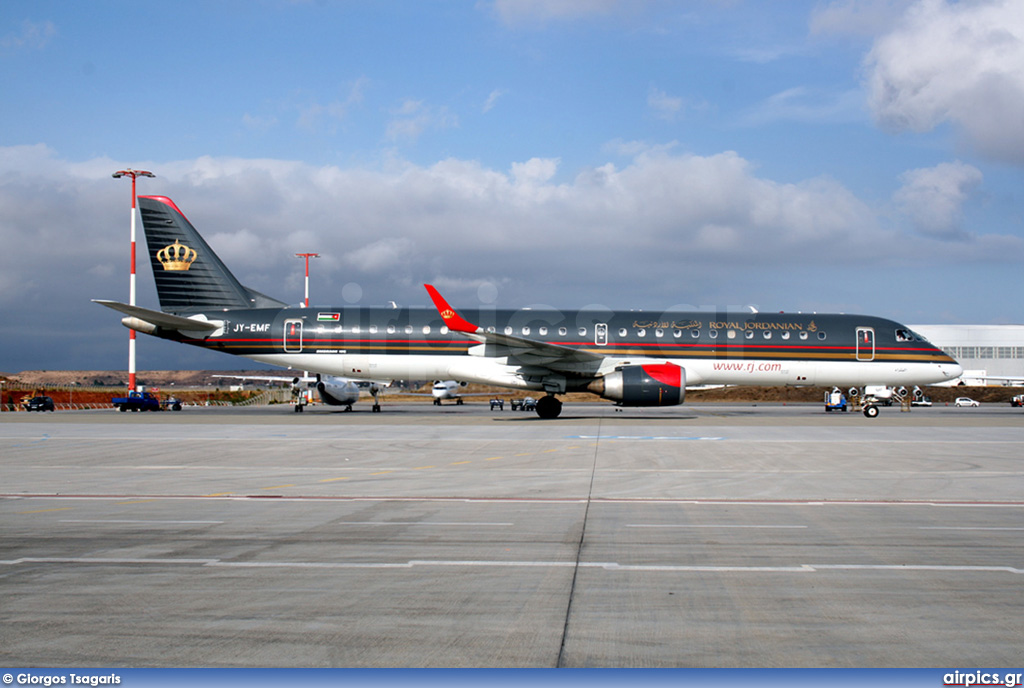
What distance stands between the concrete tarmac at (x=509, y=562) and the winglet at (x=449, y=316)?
1308 cm

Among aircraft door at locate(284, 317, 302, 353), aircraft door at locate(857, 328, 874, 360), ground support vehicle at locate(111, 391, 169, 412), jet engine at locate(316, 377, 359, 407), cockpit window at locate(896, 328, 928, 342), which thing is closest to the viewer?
aircraft door at locate(857, 328, 874, 360)

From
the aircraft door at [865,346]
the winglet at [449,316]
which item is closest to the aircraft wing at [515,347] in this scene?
the winglet at [449,316]

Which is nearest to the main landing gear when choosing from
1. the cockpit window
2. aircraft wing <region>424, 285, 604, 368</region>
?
aircraft wing <region>424, 285, 604, 368</region>

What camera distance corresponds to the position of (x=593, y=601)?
19.3 ft

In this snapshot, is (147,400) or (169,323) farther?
(147,400)

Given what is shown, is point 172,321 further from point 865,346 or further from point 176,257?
point 865,346

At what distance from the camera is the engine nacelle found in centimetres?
2827

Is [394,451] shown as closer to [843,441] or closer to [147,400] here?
[843,441]

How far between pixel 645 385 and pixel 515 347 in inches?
203

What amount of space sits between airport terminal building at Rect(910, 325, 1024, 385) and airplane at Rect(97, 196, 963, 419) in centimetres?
6015

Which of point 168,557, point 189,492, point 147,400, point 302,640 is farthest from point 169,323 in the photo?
point 302,640

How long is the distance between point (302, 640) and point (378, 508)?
533cm

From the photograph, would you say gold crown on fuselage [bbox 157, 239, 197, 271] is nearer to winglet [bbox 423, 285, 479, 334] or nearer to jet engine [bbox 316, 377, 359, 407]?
jet engine [bbox 316, 377, 359, 407]

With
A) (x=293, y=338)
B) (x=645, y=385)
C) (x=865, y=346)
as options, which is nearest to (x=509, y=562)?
(x=645, y=385)
